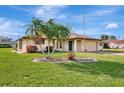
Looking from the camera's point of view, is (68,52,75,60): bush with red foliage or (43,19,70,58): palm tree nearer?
(43,19,70,58): palm tree

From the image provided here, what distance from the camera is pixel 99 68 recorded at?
27.2 ft

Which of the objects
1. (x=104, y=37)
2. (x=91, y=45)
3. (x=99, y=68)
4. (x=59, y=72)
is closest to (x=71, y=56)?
(x=99, y=68)

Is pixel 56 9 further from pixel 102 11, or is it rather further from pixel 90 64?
pixel 90 64

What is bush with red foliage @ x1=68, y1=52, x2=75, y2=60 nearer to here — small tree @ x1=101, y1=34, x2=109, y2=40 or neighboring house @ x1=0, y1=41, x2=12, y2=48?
small tree @ x1=101, y1=34, x2=109, y2=40

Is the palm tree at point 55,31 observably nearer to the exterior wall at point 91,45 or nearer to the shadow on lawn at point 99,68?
the shadow on lawn at point 99,68

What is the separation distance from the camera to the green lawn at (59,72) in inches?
275

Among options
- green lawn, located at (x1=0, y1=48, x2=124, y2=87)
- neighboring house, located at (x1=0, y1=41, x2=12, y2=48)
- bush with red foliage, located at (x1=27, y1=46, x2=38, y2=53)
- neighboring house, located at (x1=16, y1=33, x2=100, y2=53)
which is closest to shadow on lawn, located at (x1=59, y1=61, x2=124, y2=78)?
green lawn, located at (x1=0, y1=48, x2=124, y2=87)

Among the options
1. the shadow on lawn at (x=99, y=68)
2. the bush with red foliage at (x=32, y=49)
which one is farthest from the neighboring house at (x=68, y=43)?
the shadow on lawn at (x=99, y=68)

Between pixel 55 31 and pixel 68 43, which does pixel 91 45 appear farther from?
pixel 55 31

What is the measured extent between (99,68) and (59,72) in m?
1.17

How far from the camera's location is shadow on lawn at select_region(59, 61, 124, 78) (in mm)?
7857

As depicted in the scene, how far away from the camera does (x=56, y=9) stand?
7.85 metres
